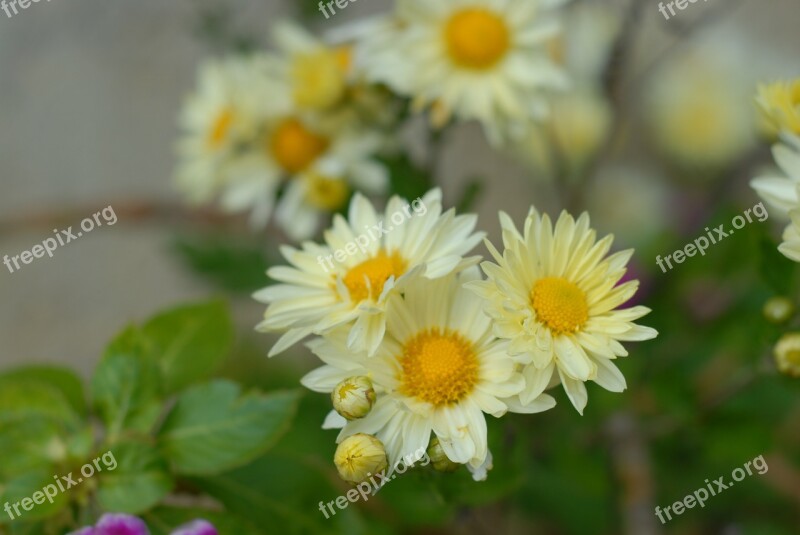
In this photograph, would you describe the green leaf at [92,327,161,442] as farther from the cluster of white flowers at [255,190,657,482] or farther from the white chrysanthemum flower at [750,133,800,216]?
the white chrysanthemum flower at [750,133,800,216]

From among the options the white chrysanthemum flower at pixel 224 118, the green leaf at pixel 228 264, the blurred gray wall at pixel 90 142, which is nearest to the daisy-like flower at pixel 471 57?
the white chrysanthemum flower at pixel 224 118

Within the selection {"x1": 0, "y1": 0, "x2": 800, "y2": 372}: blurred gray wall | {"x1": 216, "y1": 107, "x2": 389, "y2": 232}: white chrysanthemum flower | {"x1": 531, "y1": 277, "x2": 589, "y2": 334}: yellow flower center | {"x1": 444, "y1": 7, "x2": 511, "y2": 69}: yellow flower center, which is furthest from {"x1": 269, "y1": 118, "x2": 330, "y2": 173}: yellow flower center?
{"x1": 0, "y1": 0, "x2": 800, "y2": 372}: blurred gray wall

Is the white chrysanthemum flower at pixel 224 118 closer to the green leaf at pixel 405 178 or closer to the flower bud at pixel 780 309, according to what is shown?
the green leaf at pixel 405 178

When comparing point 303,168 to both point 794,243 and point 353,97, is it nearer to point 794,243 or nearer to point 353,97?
point 353,97

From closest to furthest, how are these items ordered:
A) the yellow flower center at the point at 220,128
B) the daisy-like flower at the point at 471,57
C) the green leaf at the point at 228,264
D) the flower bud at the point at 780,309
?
the flower bud at the point at 780,309, the daisy-like flower at the point at 471,57, the yellow flower center at the point at 220,128, the green leaf at the point at 228,264

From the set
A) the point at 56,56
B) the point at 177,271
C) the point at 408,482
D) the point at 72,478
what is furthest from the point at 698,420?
the point at 56,56
